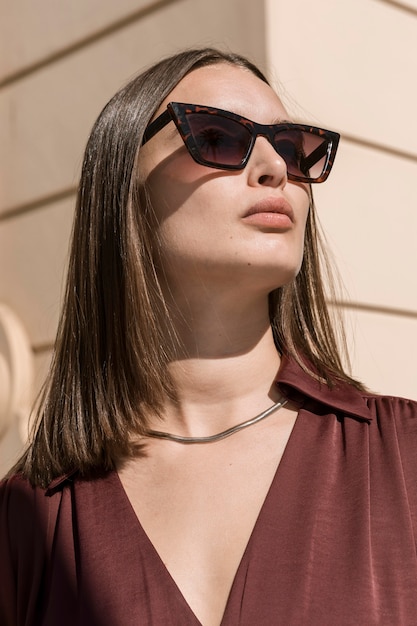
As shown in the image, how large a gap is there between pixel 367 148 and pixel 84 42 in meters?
1.24

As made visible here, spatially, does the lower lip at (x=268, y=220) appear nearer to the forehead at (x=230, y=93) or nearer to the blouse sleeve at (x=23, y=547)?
the forehead at (x=230, y=93)

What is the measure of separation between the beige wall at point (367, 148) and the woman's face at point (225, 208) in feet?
3.39

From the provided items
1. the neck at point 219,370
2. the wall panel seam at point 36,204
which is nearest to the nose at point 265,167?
the neck at point 219,370

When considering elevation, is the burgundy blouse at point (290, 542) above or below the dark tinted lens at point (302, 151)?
below

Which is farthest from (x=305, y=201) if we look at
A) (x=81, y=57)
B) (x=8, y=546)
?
(x=81, y=57)

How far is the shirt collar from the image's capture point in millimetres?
2266

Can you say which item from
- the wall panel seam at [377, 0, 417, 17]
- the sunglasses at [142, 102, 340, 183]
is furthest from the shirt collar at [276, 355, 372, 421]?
the wall panel seam at [377, 0, 417, 17]

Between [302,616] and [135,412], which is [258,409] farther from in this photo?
[302,616]

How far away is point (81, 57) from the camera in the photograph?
13.9ft

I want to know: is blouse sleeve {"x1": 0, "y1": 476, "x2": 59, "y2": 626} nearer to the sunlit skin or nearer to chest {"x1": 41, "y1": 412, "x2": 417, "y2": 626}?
chest {"x1": 41, "y1": 412, "x2": 417, "y2": 626}

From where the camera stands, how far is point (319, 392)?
2.33 m

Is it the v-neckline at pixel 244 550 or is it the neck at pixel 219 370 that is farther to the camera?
the neck at pixel 219 370

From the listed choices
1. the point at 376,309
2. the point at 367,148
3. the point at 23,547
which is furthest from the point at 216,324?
the point at 367,148

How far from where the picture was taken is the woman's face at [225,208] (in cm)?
230
